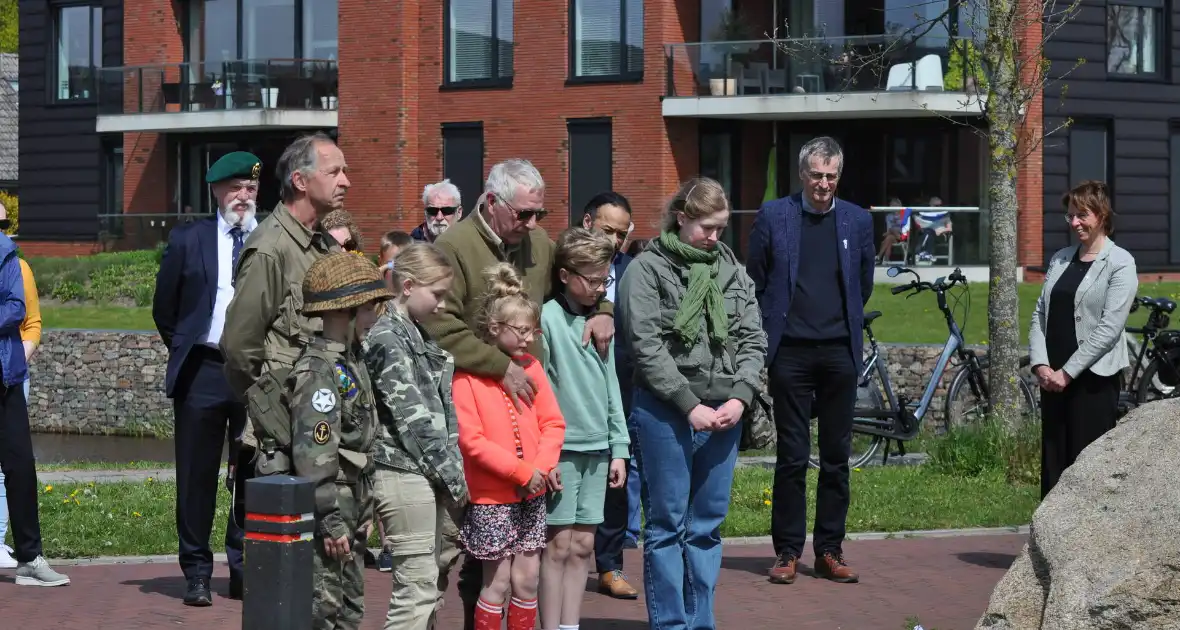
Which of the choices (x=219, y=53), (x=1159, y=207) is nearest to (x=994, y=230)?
(x=1159, y=207)

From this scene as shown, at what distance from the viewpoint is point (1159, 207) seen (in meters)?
32.5

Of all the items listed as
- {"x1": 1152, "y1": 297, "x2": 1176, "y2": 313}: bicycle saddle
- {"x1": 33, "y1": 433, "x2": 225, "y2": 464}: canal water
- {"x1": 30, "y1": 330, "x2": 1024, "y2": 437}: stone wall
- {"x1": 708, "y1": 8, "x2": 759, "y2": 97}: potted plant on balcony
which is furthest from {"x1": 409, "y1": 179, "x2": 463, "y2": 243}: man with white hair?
{"x1": 708, "y1": 8, "x2": 759, "y2": 97}: potted plant on balcony

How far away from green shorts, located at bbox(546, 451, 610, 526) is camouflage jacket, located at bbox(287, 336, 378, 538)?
1105 mm

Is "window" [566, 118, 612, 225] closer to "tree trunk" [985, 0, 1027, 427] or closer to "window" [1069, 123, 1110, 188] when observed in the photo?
"window" [1069, 123, 1110, 188]

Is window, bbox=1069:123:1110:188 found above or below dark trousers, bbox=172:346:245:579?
above

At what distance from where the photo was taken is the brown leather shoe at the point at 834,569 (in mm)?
8570

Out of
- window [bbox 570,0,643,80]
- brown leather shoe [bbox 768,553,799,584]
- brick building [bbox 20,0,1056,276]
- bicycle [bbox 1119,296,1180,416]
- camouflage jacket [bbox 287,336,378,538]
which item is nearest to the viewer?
camouflage jacket [bbox 287,336,378,538]

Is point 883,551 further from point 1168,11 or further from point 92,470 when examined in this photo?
point 1168,11

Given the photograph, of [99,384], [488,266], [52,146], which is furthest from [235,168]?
[52,146]

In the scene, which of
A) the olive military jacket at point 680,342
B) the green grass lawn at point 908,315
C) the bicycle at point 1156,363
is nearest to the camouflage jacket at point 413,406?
the olive military jacket at point 680,342

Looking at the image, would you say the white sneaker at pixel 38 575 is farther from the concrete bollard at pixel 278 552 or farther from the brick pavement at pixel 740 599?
the concrete bollard at pixel 278 552

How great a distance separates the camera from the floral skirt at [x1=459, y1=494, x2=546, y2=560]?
652 centimetres

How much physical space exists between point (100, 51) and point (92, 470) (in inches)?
1156

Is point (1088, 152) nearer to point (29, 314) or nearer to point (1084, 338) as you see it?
point (1084, 338)
